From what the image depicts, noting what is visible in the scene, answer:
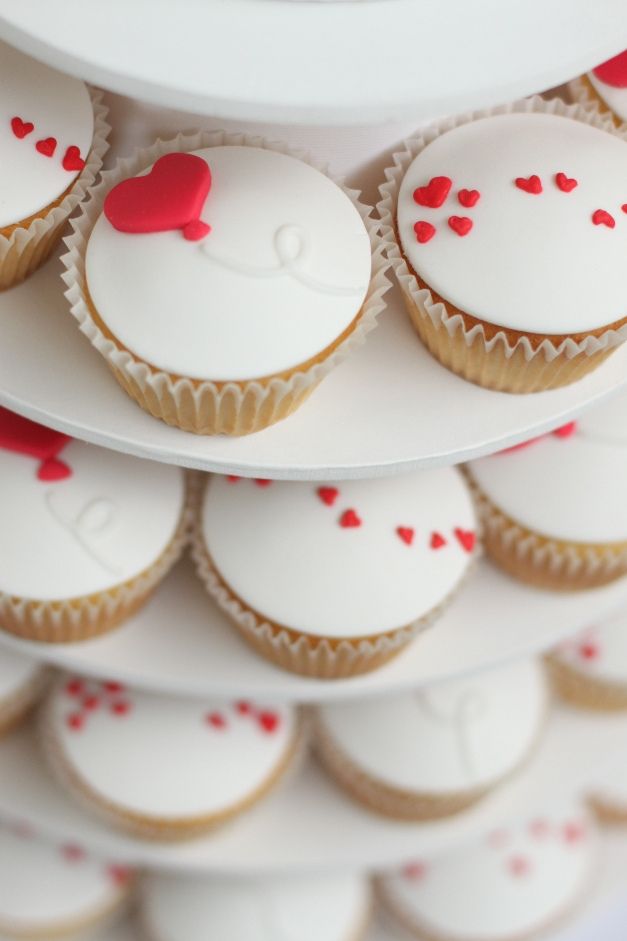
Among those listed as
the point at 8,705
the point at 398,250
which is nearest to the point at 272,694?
the point at 8,705

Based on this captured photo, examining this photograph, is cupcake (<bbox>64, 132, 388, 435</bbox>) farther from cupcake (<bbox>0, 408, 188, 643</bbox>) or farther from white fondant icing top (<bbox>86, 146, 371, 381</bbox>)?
cupcake (<bbox>0, 408, 188, 643</bbox>)

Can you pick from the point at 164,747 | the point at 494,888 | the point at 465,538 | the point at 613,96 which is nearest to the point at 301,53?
the point at 613,96

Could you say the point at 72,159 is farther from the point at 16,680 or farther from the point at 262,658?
Result: the point at 16,680

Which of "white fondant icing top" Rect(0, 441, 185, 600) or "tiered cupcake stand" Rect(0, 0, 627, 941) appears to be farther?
"white fondant icing top" Rect(0, 441, 185, 600)

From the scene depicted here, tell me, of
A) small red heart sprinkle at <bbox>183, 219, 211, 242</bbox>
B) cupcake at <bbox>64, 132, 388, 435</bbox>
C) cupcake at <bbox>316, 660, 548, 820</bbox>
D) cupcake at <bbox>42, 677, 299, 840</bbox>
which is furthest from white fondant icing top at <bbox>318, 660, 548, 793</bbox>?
small red heart sprinkle at <bbox>183, 219, 211, 242</bbox>

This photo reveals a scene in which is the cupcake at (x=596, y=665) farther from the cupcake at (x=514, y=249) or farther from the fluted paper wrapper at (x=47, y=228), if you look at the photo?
the fluted paper wrapper at (x=47, y=228)

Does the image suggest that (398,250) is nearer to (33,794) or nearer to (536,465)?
(536,465)
